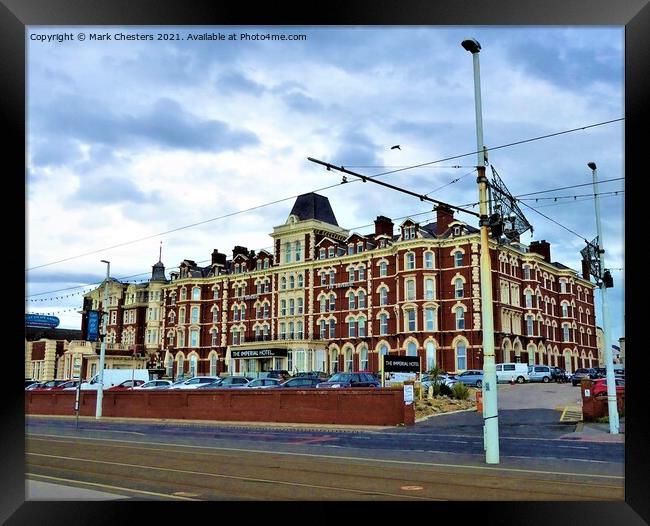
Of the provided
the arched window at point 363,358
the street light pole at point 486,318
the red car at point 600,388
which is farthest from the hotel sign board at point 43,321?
the street light pole at point 486,318

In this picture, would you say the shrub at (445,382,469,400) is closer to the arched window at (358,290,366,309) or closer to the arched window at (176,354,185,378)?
the arched window at (358,290,366,309)

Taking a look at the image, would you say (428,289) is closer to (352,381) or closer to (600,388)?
(352,381)

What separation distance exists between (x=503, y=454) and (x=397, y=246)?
37896mm

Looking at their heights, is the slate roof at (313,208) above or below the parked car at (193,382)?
above

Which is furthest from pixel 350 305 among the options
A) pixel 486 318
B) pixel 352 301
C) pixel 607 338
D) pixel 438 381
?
pixel 486 318

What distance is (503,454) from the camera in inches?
637

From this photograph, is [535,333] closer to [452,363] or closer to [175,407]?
[452,363]

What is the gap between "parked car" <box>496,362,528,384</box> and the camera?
148 feet

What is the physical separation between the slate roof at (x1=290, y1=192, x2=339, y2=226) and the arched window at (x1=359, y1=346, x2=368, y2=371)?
12809 mm

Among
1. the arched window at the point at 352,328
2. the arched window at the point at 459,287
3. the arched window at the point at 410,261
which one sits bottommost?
the arched window at the point at 352,328

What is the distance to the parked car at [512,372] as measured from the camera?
45094mm

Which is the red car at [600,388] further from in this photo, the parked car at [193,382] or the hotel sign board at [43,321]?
the hotel sign board at [43,321]
